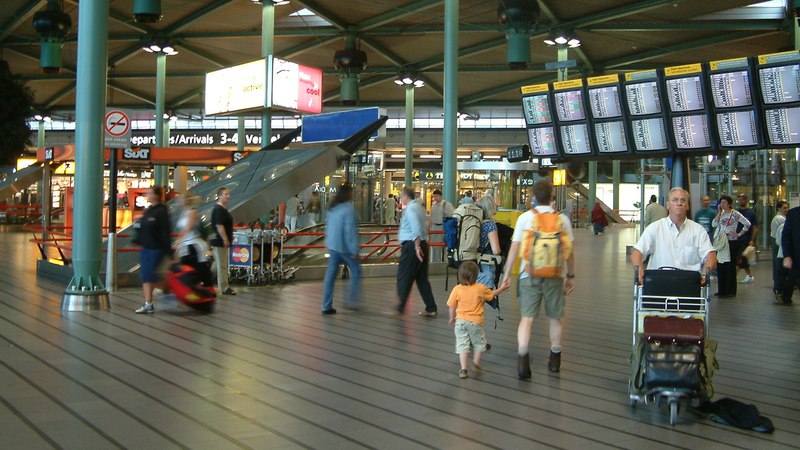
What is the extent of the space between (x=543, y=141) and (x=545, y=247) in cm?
845

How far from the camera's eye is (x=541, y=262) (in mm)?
6566

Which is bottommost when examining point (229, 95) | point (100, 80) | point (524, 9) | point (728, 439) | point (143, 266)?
point (728, 439)

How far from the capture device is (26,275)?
1434cm

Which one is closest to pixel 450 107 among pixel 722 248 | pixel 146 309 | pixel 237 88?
pixel 722 248

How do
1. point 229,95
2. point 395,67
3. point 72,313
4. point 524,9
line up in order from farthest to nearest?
point 395,67
point 229,95
point 524,9
point 72,313

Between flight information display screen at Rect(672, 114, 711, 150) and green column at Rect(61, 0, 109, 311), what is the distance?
783 cm

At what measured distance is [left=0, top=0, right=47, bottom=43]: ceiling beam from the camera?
30.1 meters

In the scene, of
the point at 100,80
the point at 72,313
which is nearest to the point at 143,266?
the point at 72,313

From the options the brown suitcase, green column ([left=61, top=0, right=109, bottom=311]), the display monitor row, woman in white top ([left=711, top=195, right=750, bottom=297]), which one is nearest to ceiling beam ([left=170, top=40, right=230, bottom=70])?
the display monitor row

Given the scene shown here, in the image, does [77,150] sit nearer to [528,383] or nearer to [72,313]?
[72,313]

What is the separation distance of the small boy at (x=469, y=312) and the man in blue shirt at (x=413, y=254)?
3090 millimetres

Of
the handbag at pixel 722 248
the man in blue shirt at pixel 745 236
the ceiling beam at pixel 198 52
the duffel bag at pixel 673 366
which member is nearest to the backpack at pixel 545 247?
the duffel bag at pixel 673 366

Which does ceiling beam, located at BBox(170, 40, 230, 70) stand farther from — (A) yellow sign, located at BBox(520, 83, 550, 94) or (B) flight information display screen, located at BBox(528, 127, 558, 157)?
(B) flight information display screen, located at BBox(528, 127, 558, 157)

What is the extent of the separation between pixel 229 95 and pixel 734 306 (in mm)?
17903
